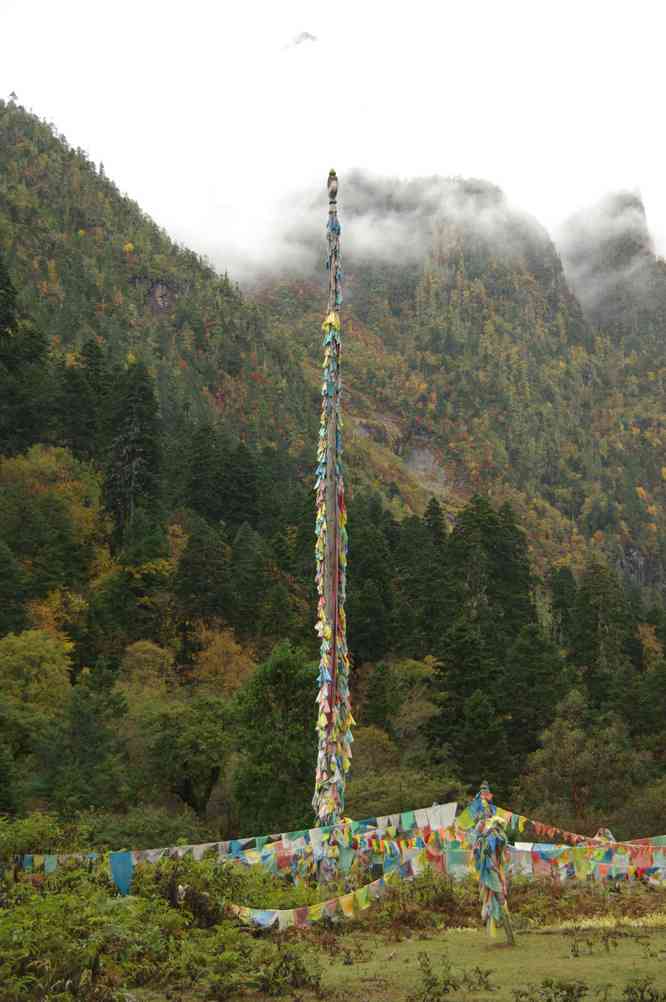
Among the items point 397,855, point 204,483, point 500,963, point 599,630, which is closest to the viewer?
point 500,963

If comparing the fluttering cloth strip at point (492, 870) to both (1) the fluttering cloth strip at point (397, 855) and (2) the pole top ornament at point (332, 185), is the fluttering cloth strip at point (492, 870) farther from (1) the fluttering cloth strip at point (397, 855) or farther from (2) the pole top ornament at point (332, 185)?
(2) the pole top ornament at point (332, 185)

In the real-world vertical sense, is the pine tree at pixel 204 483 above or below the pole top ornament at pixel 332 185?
above

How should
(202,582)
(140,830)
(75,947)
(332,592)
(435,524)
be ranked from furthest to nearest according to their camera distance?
(435,524), (202,582), (140,830), (332,592), (75,947)

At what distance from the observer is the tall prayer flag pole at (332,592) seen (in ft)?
61.9

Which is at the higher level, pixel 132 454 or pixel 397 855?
pixel 132 454

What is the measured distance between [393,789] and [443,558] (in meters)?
33.5

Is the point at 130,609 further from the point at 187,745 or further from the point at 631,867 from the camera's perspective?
the point at 631,867

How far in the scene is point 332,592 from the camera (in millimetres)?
19656

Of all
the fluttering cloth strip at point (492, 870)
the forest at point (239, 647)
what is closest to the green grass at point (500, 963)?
the fluttering cloth strip at point (492, 870)

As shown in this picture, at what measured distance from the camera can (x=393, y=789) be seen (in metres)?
34.0

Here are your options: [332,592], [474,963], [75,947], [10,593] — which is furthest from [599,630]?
[75,947]

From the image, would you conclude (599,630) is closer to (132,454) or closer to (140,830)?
(132,454)

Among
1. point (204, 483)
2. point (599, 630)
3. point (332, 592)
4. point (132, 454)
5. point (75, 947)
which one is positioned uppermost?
point (132, 454)

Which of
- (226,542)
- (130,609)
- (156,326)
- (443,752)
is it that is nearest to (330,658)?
(443,752)
